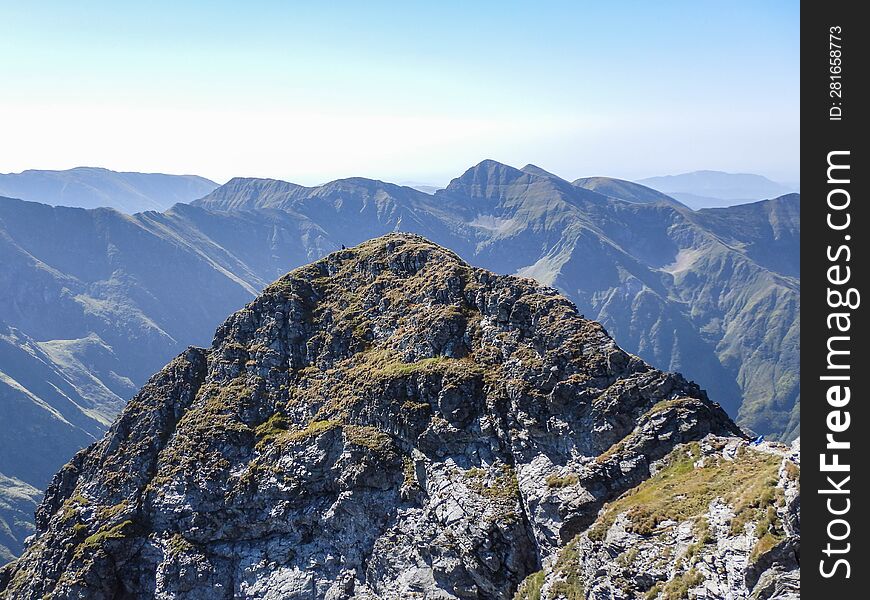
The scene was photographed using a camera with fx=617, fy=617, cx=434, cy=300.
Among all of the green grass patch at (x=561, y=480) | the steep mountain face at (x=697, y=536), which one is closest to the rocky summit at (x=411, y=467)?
the steep mountain face at (x=697, y=536)

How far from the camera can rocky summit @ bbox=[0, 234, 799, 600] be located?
5028 cm

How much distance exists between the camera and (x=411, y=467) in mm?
68750

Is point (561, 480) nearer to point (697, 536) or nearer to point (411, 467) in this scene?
point (411, 467)

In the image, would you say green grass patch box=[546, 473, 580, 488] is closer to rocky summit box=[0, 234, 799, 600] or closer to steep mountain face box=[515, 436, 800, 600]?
rocky summit box=[0, 234, 799, 600]

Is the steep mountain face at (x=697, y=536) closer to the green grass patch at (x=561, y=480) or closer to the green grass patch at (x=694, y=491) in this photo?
the green grass patch at (x=694, y=491)

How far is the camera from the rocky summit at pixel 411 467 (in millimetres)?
50281

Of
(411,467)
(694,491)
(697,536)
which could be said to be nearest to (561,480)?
(694,491)

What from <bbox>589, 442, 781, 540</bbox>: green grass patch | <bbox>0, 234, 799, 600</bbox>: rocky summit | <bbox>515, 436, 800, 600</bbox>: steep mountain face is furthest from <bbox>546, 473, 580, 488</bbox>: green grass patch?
<bbox>515, 436, 800, 600</bbox>: steep mountain face

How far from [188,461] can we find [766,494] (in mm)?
64765

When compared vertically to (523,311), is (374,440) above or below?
below

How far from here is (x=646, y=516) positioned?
48562mm
